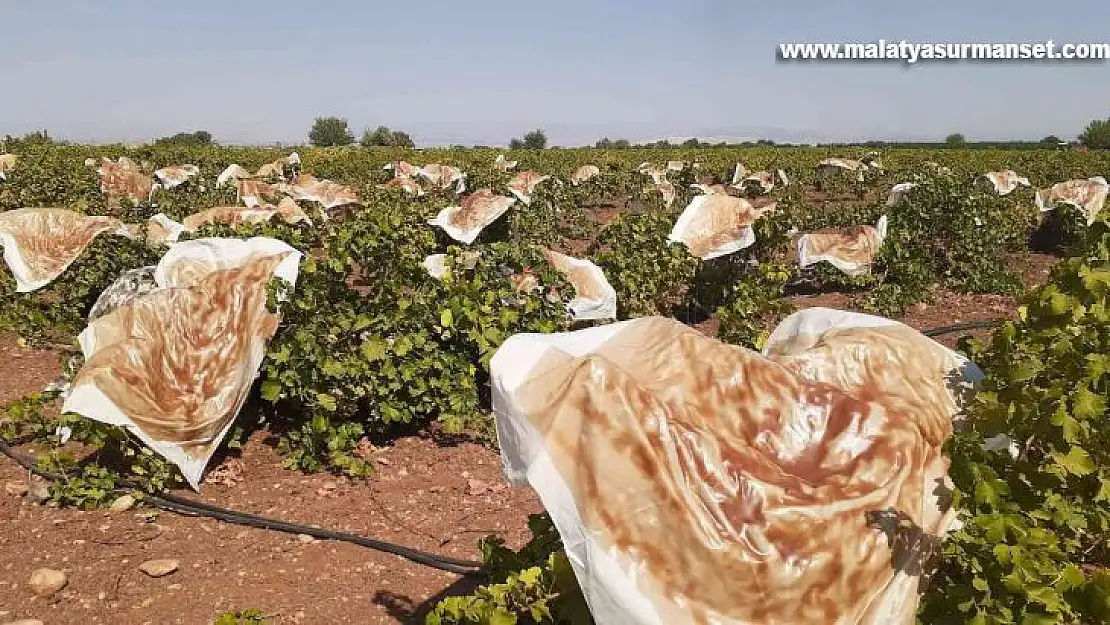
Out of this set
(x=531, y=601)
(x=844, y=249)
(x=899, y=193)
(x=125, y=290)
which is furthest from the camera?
(x=899, y=193)

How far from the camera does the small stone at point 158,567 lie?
4.30 meters

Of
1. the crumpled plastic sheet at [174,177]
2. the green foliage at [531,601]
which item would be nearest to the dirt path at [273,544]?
the green foliage at [531,601]

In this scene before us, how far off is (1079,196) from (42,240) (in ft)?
54.6

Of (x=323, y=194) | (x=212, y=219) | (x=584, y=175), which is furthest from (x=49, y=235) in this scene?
(x=584, y=175)

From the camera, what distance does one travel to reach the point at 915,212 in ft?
38.0

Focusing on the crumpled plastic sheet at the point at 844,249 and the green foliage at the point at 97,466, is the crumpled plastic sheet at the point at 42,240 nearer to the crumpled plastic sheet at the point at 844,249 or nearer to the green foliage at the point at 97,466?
the green foliage at the point at 97,466

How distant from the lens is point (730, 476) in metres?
2.42

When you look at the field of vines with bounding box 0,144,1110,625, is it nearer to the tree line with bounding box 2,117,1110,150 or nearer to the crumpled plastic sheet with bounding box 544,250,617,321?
the crumpled plastic sheet with bounding box 544,250,617,321

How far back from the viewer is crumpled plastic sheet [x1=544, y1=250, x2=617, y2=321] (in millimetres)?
7371

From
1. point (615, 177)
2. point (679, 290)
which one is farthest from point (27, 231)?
point (615, 177)

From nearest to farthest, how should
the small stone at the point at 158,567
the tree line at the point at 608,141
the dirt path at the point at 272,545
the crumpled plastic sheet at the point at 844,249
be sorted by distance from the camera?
the dirt path at the point at 272,545
the small stone at the point at 158,567
the crumpled plastic sheet at the point at 844,249
the tree line at the point at 608,141

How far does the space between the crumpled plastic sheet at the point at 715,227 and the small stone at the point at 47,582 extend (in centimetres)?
688

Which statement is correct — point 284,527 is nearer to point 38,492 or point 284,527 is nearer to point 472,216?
point 38,492

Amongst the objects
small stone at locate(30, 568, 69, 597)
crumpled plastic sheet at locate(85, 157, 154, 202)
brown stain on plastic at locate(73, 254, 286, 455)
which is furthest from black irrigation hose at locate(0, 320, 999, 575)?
crumpled plastic sheet at locate(85, 157, 154, 202)
